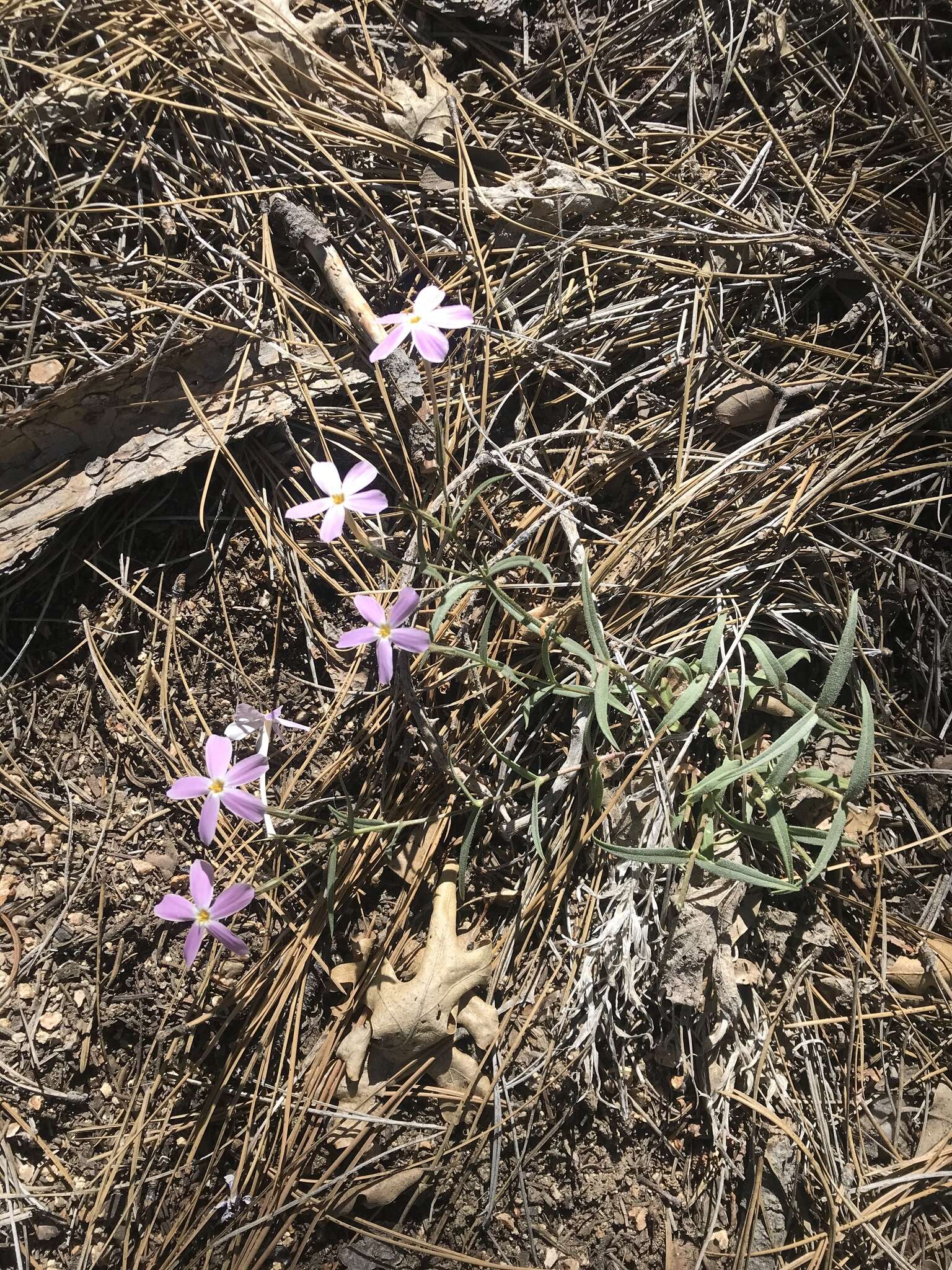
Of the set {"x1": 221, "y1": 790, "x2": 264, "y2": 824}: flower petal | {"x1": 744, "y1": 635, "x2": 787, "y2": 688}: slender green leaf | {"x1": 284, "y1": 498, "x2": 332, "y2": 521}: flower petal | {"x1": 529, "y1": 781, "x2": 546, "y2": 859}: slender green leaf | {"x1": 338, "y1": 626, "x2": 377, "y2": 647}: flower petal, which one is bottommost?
{"x1": 529, "y1": 781, "x2": 546, "y2": 859}: slender green leaf

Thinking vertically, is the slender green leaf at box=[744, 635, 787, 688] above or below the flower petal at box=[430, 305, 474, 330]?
below

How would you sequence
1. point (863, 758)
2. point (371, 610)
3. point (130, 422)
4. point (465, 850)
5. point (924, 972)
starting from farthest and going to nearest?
point (130, 422) → point (924, 972) → point (465, 850) → point (863, 758) → point (371, 610)

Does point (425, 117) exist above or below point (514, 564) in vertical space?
above

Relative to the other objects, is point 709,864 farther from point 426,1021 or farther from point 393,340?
point 393,340

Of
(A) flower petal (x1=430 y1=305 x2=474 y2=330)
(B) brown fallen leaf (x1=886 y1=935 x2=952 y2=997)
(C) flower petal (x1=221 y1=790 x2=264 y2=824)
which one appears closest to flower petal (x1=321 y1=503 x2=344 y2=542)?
(A) flower petal (x1=430 y1=305 x2=474 y2=330)

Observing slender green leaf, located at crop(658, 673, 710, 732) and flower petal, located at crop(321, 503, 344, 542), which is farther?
slender green leaf, located at crop(658, 673, 710, 732)

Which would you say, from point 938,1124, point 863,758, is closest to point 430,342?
point 863,758

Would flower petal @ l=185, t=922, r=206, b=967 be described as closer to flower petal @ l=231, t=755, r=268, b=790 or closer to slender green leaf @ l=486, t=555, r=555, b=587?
flower petal @ l=231, t=755, r=268, b=790
